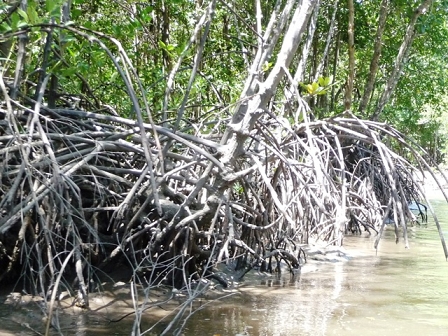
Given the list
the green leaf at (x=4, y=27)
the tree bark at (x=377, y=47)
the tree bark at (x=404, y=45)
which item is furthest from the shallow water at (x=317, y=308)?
the tree bark at (x=377, y=47)

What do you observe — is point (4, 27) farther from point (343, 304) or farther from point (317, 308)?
point (343, 304)

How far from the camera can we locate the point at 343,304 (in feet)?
15.6

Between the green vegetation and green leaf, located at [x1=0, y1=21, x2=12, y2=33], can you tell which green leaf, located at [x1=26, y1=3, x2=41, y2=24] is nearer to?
the green vegetation

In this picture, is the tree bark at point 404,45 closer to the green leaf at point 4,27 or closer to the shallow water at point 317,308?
the shallow water at point 317,308

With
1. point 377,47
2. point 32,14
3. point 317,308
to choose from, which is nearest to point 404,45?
point 377,47

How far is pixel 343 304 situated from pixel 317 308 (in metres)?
0.25

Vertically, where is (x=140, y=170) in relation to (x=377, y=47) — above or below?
below

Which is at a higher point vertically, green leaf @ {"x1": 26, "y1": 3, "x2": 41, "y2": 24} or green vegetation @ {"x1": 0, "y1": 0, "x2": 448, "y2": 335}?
green leaf @ {"x1": 26, "y1": 3, "x2": 41, "y2": 24}

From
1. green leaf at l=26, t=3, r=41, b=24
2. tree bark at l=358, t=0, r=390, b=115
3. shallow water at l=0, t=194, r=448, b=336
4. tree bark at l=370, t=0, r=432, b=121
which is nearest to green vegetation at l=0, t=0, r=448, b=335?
green leaf at l=26, t=3, r=41, b=24

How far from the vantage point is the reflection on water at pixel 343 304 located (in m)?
4.07

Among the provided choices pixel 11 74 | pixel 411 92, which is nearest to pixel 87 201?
pixel 11 74

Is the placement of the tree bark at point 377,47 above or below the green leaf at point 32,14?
above

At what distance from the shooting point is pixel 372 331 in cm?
405

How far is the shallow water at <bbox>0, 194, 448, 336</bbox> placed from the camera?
386 centimetres
